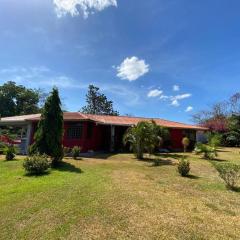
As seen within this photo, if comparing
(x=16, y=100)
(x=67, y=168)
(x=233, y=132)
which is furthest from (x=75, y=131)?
(x=16, y=100)

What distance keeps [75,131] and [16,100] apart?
34998 millimetres

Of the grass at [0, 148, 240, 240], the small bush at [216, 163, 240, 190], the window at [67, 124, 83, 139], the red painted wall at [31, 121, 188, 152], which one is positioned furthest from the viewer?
the window at [67, 124, 83, 139]

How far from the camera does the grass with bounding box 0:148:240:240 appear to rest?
642cm

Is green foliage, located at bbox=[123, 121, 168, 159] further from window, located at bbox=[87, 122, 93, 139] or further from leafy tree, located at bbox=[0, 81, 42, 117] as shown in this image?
leafy tree, located at bbox=[0, 81, 42, 117]

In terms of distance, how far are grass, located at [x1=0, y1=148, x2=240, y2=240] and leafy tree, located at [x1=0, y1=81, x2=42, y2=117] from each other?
42.3 m

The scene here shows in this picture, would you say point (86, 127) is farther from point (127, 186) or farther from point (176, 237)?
point (176, 237)

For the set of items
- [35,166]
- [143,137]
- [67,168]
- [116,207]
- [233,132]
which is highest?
[233,132]

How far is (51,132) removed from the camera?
1566cm

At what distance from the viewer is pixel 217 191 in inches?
401

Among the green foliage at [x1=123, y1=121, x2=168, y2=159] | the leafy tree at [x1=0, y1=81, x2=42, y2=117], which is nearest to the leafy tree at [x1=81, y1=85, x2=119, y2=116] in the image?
the leafy tree at [x1=0, y1=81, x2=42, y2=117]

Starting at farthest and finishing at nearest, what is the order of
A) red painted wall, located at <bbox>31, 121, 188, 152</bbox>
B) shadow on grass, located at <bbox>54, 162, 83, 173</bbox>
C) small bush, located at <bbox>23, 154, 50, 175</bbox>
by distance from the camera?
red painted wall, located at <bbox>31, 121, 188, 152</bbox>
shadow on grass, located at <bbox>54, 162, 83, 173</bbox>
small bush, located at <bbox>23, 154, 50, 175</bbox>

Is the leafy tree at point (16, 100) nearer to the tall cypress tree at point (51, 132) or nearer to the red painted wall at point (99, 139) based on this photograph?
the red painted wall at point (99, 139)

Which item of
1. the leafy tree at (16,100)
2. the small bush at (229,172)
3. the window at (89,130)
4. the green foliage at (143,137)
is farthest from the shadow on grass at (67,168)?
the leafy tree at (16,100)

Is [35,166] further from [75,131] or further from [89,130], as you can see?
[89,130]
